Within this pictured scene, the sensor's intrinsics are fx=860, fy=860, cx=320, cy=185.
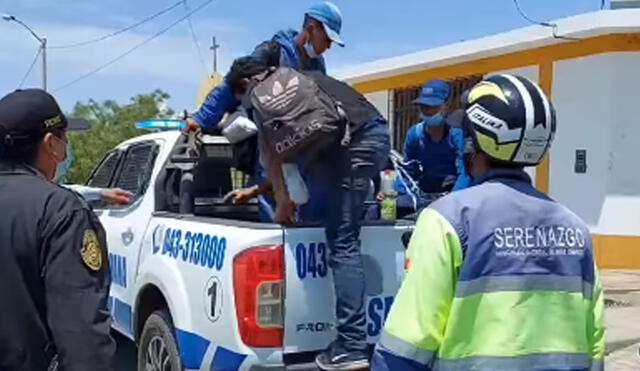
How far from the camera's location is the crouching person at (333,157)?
12.6 ft

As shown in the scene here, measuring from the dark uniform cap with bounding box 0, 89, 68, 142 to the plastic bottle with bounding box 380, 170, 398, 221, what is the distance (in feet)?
8.46

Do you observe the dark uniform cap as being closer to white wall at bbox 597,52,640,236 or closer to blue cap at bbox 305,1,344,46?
blue cap at bbox 305,1,344,46

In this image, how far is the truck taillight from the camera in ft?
12.7

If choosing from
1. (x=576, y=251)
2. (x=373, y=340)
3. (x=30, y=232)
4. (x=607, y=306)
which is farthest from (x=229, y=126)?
(x=607, y=306)

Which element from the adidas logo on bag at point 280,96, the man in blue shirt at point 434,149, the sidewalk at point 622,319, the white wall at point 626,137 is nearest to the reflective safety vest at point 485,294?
the adidas logo on bag at point 280,96

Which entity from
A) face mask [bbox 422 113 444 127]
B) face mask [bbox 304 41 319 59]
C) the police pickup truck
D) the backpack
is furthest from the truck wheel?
face mask [bbox 422 113 444 127]

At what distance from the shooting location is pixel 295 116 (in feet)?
12.5

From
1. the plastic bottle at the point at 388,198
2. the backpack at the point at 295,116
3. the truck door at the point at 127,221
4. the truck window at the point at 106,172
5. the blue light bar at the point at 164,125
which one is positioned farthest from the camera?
the truck window at the point at 106,172

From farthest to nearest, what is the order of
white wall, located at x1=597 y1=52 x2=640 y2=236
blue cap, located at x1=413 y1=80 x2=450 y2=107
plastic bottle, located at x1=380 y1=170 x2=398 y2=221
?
white wall, located at x1=597 y1=52 x2=640 y2=236 < blue cap, located at x1=413 y1=80 x2=450 y2=107 < plastic bottle, located at x1=380 y1=170 x2=398 y2=221

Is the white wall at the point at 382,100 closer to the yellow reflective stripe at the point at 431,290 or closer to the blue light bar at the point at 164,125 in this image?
the blue light bar at the point at 164,125

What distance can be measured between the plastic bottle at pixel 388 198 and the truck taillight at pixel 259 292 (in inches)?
44.9

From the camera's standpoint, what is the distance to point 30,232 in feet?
7.95

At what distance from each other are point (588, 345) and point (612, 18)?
9929 mm

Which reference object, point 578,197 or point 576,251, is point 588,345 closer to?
point 576,251
